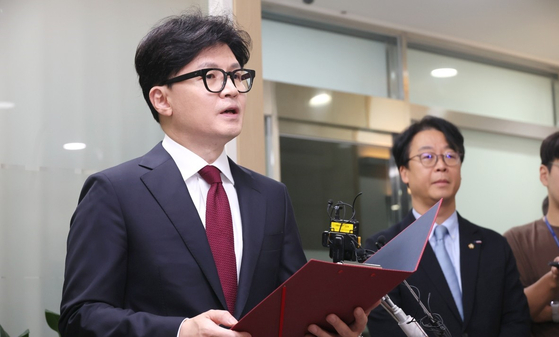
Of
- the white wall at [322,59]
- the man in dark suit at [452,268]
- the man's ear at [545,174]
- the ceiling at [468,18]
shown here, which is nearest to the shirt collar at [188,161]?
the man in dark suit at [452,268]

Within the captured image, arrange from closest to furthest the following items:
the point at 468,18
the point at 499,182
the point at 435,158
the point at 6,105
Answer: the point at 6,105
the point at 435,158
the point at 468,18
the point at 499,182

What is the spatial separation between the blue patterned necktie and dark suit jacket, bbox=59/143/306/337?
118cm

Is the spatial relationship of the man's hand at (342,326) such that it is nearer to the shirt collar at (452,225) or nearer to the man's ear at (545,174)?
the shirt collar at (452,225)

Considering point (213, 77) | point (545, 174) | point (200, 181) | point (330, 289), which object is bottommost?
point (330, 289)

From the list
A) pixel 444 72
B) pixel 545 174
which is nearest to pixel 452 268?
pixel 545 174

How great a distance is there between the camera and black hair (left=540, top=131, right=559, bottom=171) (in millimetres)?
3459

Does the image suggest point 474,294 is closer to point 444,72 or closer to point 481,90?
point 444,72

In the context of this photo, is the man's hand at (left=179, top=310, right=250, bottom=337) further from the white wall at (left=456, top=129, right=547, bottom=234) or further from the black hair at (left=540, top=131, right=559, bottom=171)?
the white wall at (left=456, top=129, right=547, bottom=234)

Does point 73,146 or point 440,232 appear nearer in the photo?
point 73,146

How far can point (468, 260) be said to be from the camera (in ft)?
9.62

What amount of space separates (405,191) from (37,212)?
3.62 metres

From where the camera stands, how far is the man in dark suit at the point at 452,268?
9.06 feet

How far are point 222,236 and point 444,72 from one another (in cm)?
463

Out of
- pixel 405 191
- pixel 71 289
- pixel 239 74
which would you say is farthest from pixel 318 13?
pixel 71 289
